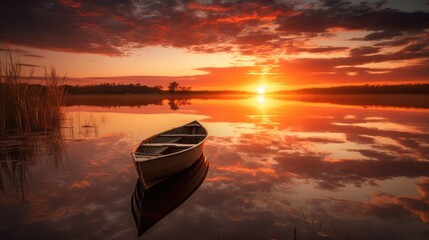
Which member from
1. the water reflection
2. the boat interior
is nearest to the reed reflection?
the water reflection

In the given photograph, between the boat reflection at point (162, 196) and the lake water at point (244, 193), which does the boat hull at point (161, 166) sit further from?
the lake water at point (244, 193)

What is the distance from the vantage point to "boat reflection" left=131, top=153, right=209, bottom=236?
20.6 feet

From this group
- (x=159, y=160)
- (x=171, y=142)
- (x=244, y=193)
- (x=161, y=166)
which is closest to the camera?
(x=159, y=160)

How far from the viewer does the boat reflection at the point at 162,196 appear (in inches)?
247

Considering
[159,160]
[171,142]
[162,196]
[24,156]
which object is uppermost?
[159,160]

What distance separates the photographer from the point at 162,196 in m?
7.55

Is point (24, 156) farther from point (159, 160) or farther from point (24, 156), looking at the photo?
point (159, 160)

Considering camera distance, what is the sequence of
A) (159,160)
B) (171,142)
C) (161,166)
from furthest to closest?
1. (171,142)
2. (161,166)
3. (159,160)

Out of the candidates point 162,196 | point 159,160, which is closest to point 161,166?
point 159,160

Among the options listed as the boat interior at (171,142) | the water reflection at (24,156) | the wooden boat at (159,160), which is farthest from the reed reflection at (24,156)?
the boat interior at (171,142)

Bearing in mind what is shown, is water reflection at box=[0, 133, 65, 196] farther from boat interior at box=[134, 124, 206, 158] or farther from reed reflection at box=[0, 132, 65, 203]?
boat interior at box=[134, 124, 206, 158]

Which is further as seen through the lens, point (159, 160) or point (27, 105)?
point (27, 105)

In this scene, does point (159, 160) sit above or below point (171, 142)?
above

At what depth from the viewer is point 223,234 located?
5.59 meters
